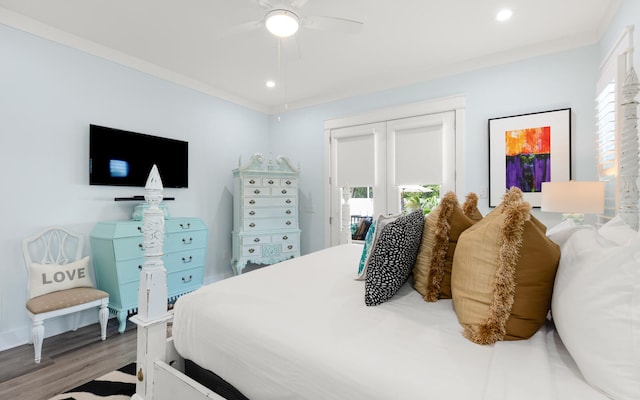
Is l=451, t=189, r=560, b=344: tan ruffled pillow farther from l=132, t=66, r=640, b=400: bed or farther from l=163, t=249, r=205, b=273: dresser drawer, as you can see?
l=163, t=249, r=205, b=273: dresser drawer

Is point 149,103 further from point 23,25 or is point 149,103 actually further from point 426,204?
point 426,204

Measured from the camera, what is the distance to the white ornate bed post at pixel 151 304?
1307 mm

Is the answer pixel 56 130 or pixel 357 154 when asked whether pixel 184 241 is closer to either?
pixel 56 130

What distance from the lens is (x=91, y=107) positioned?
110 inches

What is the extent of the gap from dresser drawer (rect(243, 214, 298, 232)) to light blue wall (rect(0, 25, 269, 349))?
0.71 meters

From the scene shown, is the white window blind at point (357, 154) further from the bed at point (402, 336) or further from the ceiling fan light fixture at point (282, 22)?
the bed at point (402, 336)

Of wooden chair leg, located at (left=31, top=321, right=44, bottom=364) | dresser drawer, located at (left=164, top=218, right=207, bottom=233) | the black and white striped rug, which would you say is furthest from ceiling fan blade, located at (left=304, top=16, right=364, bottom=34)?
wooden chair leg, located at (left=31, top=321, right=44, bottom=364)

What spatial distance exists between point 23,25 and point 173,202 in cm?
192

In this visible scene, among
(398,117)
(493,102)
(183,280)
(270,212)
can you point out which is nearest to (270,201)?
(270,212)

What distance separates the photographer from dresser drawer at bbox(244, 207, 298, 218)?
375cm

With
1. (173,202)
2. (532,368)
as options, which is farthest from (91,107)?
(532,368)

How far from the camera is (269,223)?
3883 millimetres

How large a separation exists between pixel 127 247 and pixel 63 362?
908mm

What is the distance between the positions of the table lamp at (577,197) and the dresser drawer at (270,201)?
9.26ft
